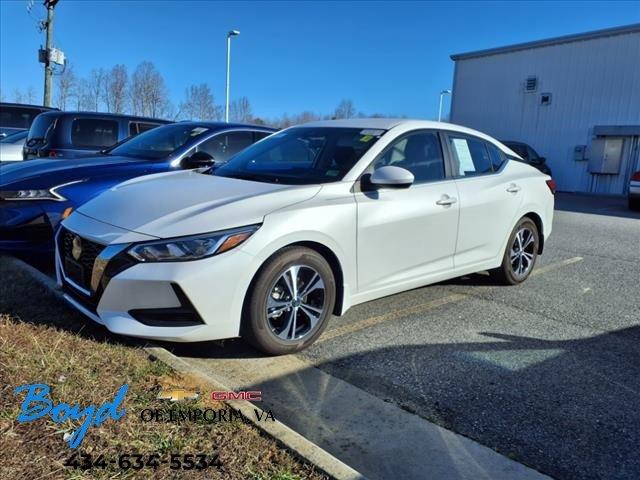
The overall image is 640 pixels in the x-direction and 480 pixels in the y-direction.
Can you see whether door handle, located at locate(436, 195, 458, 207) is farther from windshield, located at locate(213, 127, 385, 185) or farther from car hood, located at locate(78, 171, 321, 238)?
car hood, located at locate(78, 171, 321, 238)

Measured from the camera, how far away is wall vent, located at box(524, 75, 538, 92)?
884 inches

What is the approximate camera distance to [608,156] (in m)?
20.2

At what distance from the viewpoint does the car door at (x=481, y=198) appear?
4707 millimetres

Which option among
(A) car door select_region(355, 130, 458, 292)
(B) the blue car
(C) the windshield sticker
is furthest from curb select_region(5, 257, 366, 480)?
(C) the windshield sticker

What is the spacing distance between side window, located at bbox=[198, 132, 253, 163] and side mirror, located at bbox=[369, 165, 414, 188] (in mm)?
2885

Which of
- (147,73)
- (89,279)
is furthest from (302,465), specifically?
(147,73)

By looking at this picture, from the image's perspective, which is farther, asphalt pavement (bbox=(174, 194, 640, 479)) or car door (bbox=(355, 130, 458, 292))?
car door (bbox=(355, 130, 458, 292))

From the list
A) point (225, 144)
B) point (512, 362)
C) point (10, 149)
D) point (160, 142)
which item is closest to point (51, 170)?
point (160, 142)

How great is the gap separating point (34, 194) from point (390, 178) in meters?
3.50

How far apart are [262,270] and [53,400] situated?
131 cm

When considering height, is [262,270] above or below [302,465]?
above

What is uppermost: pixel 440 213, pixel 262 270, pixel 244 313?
pixel 440 213

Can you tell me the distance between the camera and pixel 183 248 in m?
3.15

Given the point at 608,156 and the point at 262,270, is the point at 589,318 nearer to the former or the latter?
the point at 262,270
